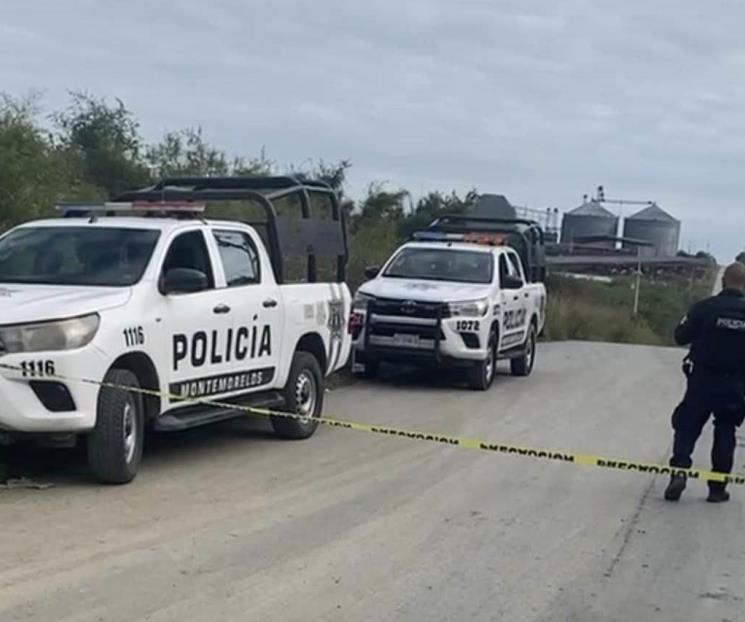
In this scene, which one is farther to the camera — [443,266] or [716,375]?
[443,266]

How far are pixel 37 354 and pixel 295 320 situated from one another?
3.66 meters

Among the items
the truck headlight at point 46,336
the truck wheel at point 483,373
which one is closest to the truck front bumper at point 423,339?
the truck wheel at point 483,373

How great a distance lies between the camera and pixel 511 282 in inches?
727

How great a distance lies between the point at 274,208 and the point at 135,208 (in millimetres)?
2017

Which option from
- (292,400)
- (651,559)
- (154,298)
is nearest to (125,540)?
(154,298)

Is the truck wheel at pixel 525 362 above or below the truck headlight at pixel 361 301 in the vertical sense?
below

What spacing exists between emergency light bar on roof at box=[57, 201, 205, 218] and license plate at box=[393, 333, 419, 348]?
617 cm

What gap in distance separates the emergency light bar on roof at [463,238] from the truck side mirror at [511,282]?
77 centimetres

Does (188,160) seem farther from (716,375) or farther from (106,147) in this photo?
(716,375)

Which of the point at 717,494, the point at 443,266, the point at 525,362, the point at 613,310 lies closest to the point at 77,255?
the point at 717,494

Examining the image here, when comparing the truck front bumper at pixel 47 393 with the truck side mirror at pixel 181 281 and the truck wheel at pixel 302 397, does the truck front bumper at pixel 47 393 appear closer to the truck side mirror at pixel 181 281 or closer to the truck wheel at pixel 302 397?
the truck side mirror at pixel 181 281

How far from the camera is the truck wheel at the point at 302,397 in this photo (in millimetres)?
11758

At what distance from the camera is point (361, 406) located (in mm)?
14867

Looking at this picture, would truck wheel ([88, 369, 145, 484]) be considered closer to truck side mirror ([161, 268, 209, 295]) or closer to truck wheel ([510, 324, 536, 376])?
truck side mirror ([161, 268, 209, 295])
